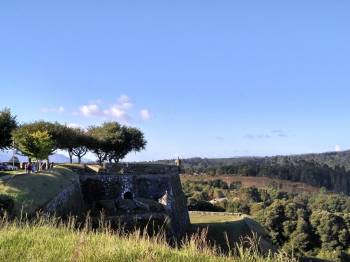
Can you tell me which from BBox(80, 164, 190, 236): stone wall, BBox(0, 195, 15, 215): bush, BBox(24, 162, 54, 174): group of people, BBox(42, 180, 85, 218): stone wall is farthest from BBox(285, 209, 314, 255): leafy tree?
BBox(0, 195, 15, 215): bush

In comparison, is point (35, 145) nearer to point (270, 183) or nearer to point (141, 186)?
point (141, 186)

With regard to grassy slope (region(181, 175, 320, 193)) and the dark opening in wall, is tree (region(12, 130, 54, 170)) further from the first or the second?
grassy slope (region(181, 175, 320, 193))

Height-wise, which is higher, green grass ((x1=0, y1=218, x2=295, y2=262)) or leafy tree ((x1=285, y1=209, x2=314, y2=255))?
green grass ((x1=0, y1=218, x2=295, y2=262))

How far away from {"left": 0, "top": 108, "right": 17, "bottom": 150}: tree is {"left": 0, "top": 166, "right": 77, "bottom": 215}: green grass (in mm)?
10951

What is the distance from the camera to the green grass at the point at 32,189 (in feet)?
66.0

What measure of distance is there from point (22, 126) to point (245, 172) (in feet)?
480

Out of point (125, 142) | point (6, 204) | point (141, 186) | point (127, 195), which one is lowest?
point (127, 195)

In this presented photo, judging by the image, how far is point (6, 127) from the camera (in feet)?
131

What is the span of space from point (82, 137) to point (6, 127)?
16931 mm

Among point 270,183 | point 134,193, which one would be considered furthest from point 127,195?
point 270,183

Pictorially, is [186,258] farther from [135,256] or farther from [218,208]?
[218,208]

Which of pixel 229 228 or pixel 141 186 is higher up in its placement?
pixel 141 186

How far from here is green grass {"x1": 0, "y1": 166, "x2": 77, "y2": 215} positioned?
20109 mm

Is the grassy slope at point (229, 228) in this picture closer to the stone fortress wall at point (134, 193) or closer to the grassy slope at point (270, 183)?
the stone fortress wall at point (134, 193)
